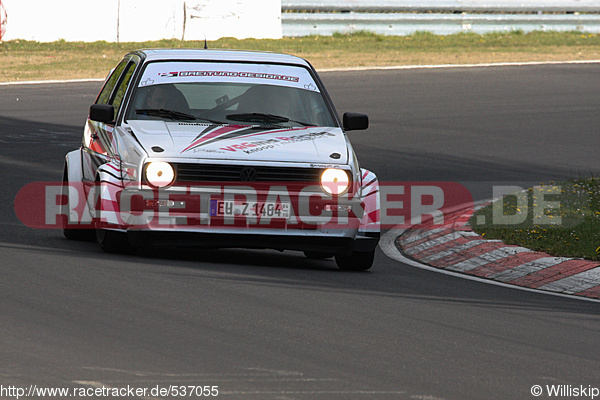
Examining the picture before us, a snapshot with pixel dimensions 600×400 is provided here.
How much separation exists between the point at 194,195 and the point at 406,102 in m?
14.1

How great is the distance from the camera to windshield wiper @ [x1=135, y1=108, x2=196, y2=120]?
912 centimetres

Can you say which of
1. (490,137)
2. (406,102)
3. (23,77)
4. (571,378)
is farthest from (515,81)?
(571,378)

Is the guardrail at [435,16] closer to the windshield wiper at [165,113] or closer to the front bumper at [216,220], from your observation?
the windshield wiper at [165,113]

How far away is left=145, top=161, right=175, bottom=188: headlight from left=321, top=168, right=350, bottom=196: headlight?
1089 mm

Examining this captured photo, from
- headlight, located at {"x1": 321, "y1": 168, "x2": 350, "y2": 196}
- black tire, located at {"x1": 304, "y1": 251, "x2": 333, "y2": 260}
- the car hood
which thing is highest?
the car hood

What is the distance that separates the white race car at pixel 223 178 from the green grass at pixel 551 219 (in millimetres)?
1702

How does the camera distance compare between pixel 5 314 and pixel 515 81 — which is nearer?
pixel 5 314

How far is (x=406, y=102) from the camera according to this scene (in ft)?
71.8

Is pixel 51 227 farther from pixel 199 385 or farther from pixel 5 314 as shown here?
pixel 199 385

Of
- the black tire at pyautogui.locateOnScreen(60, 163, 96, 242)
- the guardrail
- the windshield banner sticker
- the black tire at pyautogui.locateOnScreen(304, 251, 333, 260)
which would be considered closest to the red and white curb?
the black tire at pyautogui.locateOnScreen(304, 251, 333, 260)

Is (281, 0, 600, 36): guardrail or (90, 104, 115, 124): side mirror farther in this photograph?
(281, 0, 600, 36): guardrail

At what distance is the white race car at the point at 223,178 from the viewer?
26.9 ft

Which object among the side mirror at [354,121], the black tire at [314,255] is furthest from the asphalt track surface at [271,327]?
the side mirror at [354,121]

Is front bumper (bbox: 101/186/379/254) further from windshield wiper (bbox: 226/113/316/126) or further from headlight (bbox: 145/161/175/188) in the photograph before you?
windshield wiper (bbox: 226/113/316/126)
